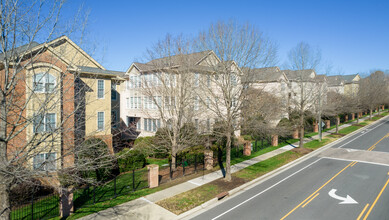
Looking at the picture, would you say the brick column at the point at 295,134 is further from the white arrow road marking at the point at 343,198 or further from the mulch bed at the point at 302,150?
the white arrow road marking at the point at 343,198

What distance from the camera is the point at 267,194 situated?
13.8 metres

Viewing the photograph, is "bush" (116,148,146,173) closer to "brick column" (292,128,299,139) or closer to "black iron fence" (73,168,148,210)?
"black iron fence" (73,168,148,210)

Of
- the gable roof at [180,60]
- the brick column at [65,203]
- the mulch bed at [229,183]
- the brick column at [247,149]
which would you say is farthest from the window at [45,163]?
the brick column at [247,149]

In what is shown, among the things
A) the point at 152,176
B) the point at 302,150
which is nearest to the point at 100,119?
the point at 152,176

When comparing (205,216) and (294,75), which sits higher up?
(294,75)

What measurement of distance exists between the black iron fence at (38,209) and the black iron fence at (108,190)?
3.30 ft

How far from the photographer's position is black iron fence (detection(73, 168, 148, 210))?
41.7ft

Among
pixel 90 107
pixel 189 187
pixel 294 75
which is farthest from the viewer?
pixel 294 75

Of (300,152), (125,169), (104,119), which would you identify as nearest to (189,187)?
(125,169)

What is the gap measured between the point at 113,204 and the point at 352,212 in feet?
39.1

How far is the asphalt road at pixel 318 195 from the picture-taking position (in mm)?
11198

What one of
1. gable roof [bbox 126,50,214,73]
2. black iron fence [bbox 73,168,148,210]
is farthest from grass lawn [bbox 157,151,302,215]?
gable roof [bbox 126,50,214,73]

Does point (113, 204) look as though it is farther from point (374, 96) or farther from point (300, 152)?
point (374, 96)

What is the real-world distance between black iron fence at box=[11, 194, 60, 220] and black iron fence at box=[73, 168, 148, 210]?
1006 mm
